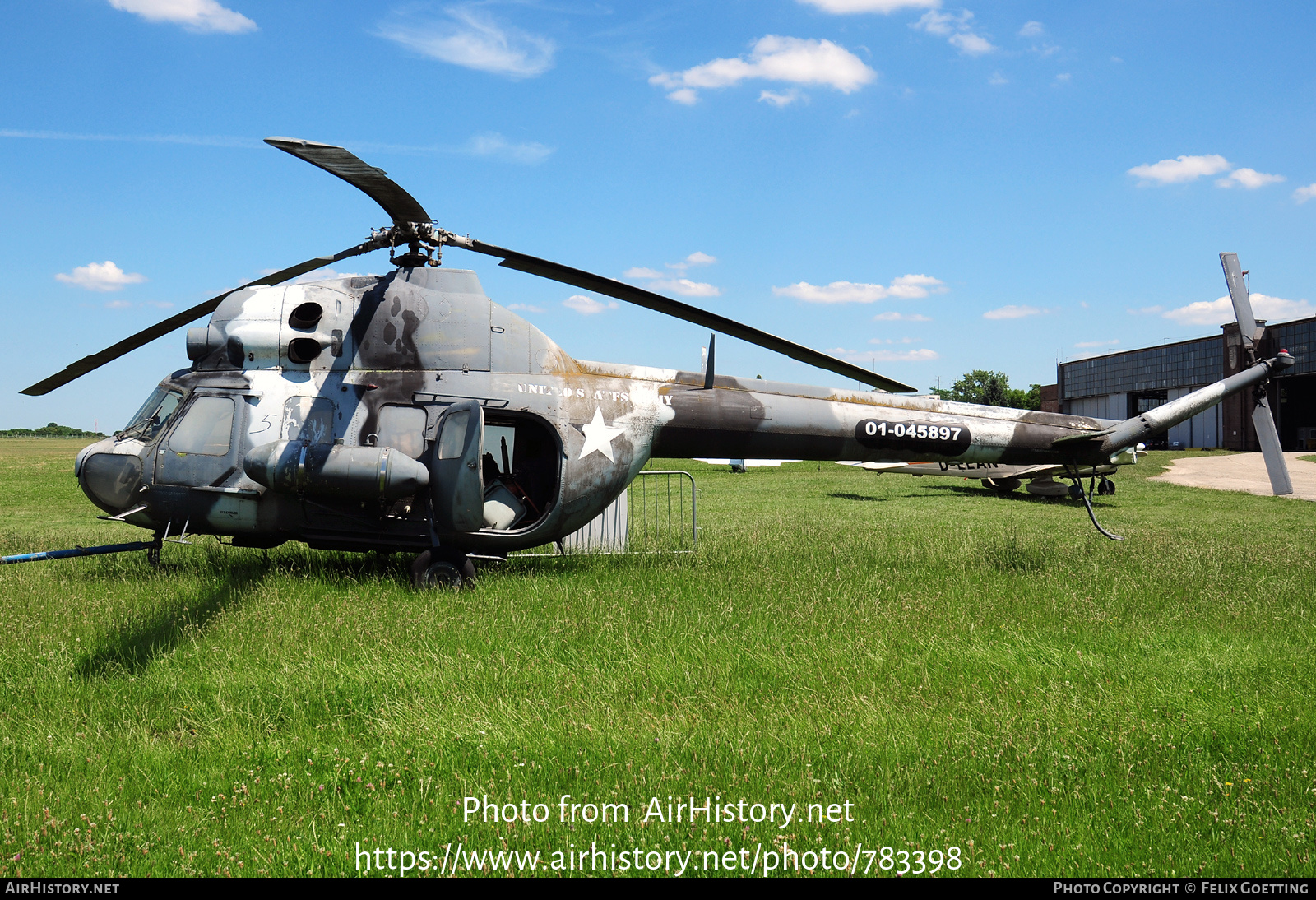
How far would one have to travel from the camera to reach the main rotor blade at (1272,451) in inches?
416

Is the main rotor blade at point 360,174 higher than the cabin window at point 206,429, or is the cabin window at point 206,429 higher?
the main rotor blade at point 360,174

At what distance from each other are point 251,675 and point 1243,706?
6.66 meters

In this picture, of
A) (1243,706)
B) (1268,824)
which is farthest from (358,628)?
(1243,706)

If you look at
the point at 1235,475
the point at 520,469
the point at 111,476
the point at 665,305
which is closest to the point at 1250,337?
the point at 665,305

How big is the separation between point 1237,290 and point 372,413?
11.7 meters

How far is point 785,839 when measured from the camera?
3.42 meters

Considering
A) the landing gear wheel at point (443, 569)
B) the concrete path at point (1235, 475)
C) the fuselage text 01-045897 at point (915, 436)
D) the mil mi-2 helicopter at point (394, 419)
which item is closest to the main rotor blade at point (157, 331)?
the mil mi-2 helicopter at point (394, 419)

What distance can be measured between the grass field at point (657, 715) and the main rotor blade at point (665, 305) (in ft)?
7.90

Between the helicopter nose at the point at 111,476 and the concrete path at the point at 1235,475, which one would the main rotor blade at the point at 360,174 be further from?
the concrete path at the point at 1235,475

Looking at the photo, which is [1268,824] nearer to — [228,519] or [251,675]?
[251,675]

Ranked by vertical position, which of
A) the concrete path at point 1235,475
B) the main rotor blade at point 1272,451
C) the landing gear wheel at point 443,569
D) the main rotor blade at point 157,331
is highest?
the main rotor blade at point 157,331

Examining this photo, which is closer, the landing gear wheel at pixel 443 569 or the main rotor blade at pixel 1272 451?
the landing gear wheel at pixel 443 569

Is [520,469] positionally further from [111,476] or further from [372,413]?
[111,476]

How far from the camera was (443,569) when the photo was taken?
8.05 meters
